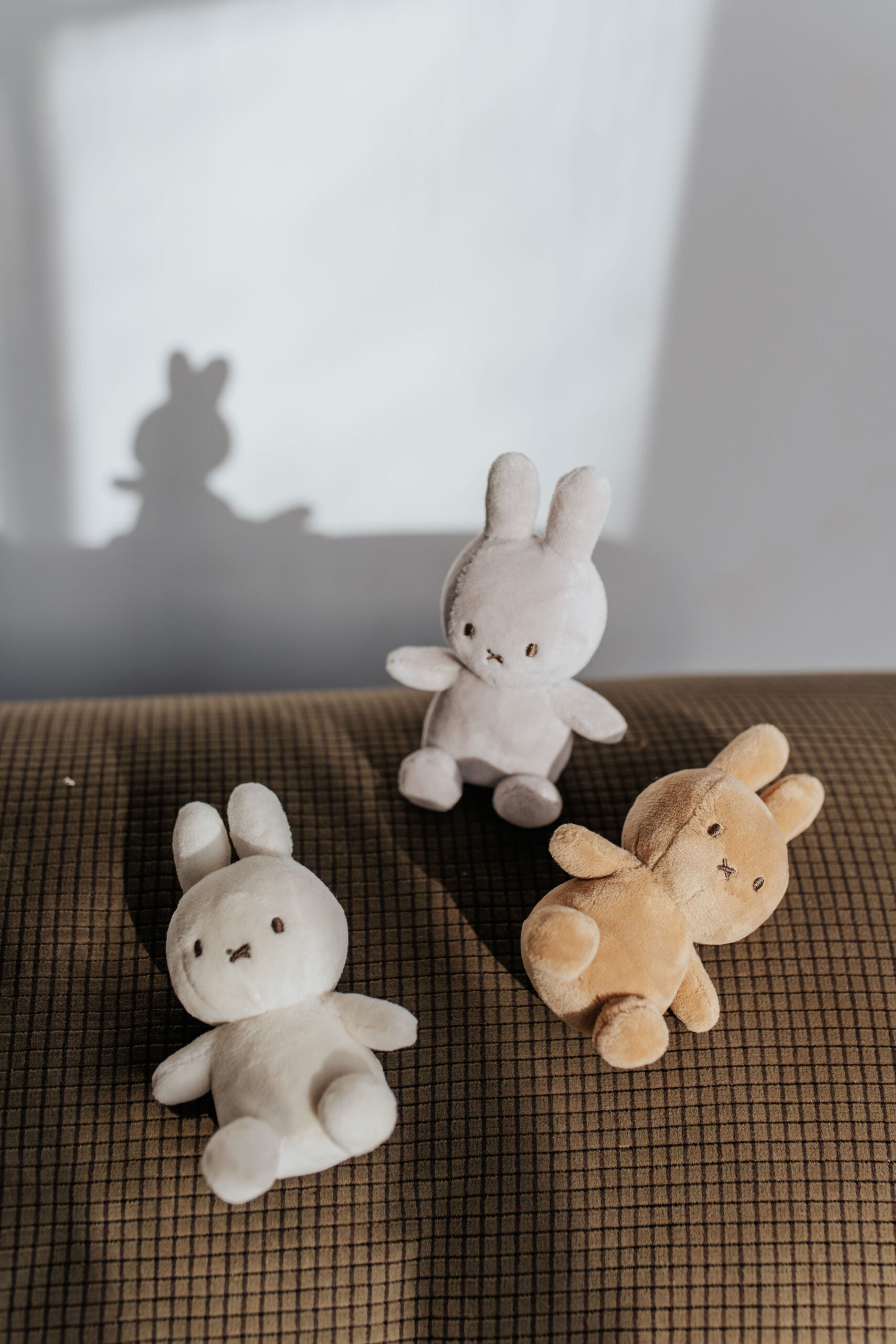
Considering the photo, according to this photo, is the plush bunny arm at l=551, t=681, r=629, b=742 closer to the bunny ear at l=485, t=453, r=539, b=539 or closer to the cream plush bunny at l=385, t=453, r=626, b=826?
the cream plush bunny at l=385, t=453, r=626, b=826

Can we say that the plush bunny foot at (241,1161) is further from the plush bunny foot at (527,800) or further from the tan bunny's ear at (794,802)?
the tan bunny's ear at (794,802)

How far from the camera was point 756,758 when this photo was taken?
2.42 feet

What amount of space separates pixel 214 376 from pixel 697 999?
0.79 meters

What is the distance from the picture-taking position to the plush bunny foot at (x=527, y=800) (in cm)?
78

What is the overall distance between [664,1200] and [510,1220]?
0.11 meters

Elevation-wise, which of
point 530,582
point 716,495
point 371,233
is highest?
point 371,233

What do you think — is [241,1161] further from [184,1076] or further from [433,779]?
[433,779]

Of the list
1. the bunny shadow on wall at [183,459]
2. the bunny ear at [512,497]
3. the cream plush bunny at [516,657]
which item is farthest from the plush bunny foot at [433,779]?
the bunny shadow on wall at [183,459]

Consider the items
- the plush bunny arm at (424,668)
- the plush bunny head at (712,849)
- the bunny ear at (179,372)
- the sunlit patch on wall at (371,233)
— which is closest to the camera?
the plush bunny head at (712,849)

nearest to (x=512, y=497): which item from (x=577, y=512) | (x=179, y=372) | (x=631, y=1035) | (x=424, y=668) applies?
(x=577, y=512)

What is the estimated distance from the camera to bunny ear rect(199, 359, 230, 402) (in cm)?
101

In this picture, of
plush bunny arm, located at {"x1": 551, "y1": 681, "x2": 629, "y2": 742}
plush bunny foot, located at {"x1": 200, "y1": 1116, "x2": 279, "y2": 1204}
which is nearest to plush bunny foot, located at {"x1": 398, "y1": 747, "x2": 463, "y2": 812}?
plush bunny arm, located at {"x1": 551, "y1": 681, "x2": 629, "y2": 742}

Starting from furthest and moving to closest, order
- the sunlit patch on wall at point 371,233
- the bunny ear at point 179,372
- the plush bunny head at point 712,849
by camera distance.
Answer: the bunny ear at point 179,372
the sunlit patch on wall at point 371,233
the plush bunny head at point 712,849

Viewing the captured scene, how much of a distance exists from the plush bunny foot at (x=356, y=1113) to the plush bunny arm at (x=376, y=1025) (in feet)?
0.18
